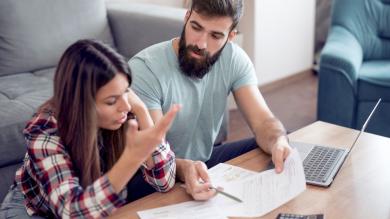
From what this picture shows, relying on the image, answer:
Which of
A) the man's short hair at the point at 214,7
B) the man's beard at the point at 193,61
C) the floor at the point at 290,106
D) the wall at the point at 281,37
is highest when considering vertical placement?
the man's short hair at the point at 214,7

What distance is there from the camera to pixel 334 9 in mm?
2975

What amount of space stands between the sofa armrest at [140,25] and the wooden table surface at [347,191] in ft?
3.65

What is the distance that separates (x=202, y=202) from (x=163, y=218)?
115mm

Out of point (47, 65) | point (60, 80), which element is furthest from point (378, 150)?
point (47, 65)

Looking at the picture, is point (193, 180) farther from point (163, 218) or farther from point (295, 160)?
point (295, 160)

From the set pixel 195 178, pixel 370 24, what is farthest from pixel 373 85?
pixel 195 178

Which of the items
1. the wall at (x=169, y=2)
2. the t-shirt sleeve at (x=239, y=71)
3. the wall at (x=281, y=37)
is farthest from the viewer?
the wall at (x=281, y=37)

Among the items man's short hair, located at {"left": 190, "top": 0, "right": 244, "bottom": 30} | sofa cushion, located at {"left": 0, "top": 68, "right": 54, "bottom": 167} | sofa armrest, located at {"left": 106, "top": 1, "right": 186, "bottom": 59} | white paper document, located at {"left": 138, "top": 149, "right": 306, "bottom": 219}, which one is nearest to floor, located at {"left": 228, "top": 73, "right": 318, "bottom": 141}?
sofa armrest, located at {"left": 106, "top": 1, "right": 186, "bottom": 59}

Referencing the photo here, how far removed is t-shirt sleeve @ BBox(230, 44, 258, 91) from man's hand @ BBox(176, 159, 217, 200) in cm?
42

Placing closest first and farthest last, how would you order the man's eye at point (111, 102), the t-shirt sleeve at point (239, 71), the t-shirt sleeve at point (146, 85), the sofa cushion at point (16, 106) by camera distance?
the man's eye at point (111, 102) < the t-shirt sleeve at point (146, 85) < the t-shirt sleeve at point (239, 71) < the sofa cushion at point (16, 106)

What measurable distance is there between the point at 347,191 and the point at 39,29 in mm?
1661

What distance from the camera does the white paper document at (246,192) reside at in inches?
45.9

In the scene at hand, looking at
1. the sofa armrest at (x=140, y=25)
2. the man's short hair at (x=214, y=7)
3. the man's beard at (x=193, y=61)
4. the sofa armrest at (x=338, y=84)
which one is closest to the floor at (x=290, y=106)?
the sofa armrest at (x=338, y=84)

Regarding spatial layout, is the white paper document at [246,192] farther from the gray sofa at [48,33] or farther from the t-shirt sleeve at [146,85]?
the gray sofa at [48,33]
